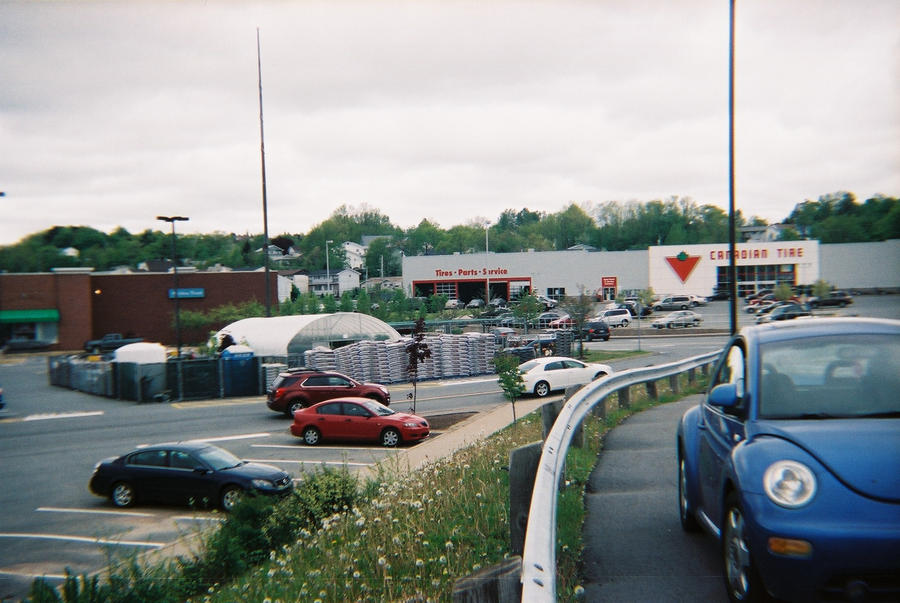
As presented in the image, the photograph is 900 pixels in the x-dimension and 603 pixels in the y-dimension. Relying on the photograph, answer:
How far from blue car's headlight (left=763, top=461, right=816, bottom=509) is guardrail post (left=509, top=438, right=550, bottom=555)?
4.46 feet

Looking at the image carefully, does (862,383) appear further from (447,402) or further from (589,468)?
(447,402)

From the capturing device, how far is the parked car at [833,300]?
69.5 feet

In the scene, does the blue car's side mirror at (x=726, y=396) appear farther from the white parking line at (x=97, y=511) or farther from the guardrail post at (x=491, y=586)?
the white parking line at (x=97, y=511)

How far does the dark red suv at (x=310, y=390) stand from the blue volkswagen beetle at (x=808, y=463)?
70.0 feet

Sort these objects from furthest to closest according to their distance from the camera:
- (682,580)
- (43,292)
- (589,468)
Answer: (43,292) → (589,468) → (682,580)

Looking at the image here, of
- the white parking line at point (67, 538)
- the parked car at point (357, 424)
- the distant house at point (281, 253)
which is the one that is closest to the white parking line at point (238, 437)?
the parked car at point (357, 424)

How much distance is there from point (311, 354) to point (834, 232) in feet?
77.0

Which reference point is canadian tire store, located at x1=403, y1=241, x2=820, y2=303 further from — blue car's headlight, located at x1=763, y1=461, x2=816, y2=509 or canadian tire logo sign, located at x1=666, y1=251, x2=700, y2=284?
blue car's headlight, located at x1=763, y1=461, x2=816, y2=509

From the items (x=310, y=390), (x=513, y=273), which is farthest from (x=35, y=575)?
(x=513, y=273)

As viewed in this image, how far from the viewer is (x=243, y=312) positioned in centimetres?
5838

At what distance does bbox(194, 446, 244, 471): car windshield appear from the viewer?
50.8 ft

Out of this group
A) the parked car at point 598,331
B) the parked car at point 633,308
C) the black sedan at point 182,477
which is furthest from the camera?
the parked car at point 633,308

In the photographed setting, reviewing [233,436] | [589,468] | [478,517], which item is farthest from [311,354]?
[478,517]

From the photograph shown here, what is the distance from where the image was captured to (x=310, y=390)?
2620 cm
